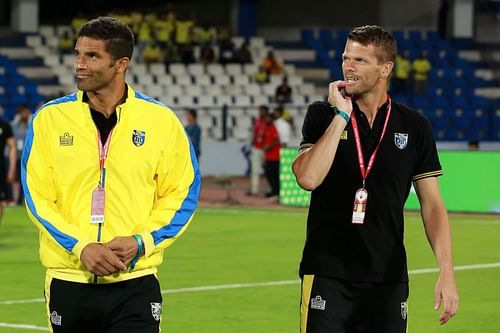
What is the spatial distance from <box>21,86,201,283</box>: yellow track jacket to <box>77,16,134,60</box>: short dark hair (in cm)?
25

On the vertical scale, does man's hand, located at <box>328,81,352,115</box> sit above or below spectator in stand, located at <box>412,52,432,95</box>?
above

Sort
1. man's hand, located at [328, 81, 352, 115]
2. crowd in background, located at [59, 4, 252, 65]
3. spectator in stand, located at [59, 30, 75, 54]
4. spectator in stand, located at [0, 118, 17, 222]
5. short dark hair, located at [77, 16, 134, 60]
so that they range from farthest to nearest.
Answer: crowd in background, located at [59, 4, 252, 65]
spectator in stand, located at [59, 30, 75, 54]
spectator in stand, located at [0, 118, 17, 222]
man's hand, located at [328, 81, 352, 115]
short dark hair, located at [77, 16, 134, 60]

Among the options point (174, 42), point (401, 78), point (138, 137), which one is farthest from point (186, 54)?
point (138, 137)

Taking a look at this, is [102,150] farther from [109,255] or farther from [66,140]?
[109,255]

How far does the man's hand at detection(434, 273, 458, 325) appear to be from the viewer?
6262 mm

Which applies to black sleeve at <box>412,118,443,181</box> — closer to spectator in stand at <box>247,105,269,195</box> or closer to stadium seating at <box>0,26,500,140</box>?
spectator in stand at <box>247,105,269,195</box>

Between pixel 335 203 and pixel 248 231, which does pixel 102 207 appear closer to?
pixel 335 203

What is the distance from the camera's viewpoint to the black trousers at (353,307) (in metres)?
6.29

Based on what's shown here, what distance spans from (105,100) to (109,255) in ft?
2.41

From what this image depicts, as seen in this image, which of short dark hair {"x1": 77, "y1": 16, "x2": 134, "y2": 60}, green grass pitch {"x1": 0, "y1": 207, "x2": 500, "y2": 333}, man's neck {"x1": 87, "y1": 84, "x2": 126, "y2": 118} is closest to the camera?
short dark hair {"x1": 77, "y1": 16, "x2": 134, "y2": 60}

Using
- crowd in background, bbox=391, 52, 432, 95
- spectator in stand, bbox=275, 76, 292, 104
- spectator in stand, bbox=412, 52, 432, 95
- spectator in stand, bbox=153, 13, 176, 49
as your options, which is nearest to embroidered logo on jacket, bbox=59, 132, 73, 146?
spectator in stand, bbox=275, 76, 292, 104

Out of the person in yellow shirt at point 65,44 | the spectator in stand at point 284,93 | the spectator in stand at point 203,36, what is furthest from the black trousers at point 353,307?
the spectator in stand at point 203,36

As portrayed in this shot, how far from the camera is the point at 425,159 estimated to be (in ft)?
21.4

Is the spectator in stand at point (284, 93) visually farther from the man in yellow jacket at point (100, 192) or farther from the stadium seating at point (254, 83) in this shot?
the man in yellow jacket at point (100, 192)
